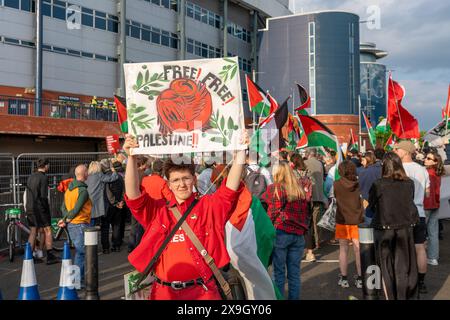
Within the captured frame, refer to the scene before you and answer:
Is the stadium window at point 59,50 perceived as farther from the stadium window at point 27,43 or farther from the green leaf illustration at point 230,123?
the green leaf illustration at point 230,123

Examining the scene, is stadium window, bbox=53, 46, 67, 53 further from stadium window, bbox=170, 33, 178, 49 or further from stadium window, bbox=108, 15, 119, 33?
stadium window, bbox=170, 33, 178, 49

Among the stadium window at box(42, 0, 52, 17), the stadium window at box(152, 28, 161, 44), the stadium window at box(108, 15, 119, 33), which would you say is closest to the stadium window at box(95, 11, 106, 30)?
the stadium window at box(108, 15, 119, 33)

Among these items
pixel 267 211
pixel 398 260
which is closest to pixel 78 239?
pixel 267 211

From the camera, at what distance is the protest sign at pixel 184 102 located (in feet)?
12.9

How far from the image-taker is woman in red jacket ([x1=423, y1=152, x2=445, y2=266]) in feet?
26.9

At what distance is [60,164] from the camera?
13.0m

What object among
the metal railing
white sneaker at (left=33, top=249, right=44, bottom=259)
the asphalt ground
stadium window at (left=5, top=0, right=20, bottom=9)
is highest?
stadium window at (left=5, top=0, right=20, bottom=9)

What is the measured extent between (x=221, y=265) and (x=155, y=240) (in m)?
0.49

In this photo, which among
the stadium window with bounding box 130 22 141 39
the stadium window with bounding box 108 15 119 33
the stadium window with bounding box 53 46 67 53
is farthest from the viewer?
the stadium window with bounding box 130 22 141 39

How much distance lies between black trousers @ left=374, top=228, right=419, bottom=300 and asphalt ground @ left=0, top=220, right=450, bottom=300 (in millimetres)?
649

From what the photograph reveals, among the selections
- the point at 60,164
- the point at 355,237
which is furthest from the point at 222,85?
the point at 60,164

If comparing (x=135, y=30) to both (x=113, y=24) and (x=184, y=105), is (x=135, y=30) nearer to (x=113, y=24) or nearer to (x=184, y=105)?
(x=113, y=24)
